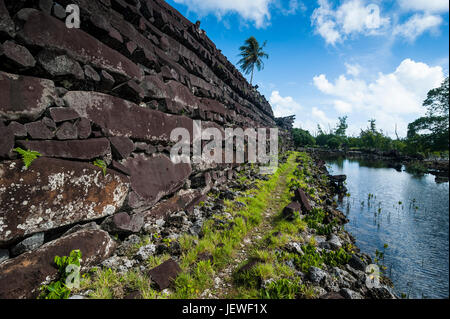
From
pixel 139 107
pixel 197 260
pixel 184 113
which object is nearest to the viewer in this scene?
pixel 197 260

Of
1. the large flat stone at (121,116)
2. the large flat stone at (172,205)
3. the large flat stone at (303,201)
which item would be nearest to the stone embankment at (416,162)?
the large flat stone at (303,201)

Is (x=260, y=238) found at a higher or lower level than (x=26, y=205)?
lower

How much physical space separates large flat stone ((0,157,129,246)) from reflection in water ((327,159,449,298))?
6.91 m

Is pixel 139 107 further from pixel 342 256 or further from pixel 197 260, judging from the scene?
pixel 342 256

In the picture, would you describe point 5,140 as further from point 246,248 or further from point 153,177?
point 246,248

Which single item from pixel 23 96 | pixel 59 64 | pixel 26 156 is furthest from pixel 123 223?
pixel 59 64

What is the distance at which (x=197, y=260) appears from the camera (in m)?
3.26

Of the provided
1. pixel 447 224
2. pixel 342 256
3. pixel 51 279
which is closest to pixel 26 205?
pixel 51 279

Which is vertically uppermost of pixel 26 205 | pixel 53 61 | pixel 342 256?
pixel 53 61

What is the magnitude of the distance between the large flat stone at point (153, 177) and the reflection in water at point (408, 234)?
6103 mm

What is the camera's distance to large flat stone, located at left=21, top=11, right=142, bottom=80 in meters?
2.55

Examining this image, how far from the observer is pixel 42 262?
232 cm
